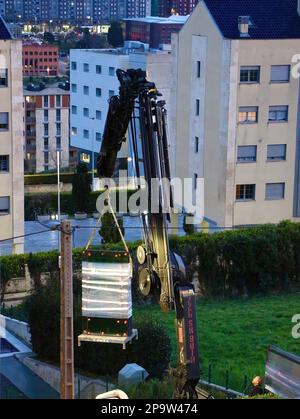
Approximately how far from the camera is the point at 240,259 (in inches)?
1375

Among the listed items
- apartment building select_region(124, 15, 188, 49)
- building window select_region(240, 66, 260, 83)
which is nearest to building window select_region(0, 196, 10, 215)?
building window select_region(240, 66, 260, 83)

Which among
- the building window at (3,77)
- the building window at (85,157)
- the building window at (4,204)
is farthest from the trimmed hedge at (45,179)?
the building window at (3,77)

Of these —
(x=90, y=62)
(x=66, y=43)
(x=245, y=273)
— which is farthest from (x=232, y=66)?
(x=66, y=43)

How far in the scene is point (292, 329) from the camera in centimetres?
2978

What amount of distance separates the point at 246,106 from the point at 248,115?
→ 46cm

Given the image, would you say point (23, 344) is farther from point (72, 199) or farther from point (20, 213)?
point (72, 199)

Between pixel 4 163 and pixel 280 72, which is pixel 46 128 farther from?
pixel 4 163

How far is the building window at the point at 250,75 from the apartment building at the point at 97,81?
21.4 meters

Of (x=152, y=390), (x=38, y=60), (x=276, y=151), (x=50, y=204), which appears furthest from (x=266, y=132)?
(x=38, y=60)

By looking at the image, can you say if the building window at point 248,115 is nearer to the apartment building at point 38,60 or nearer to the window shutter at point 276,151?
the window shutter at point 276,151

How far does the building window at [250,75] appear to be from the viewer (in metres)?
41.8
